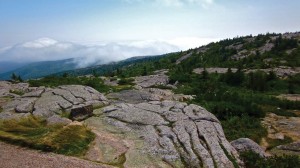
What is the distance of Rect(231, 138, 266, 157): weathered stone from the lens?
31775 mm

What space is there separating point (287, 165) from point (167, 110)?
1344 centimetres

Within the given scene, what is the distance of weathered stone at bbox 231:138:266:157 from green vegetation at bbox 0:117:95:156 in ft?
42.8

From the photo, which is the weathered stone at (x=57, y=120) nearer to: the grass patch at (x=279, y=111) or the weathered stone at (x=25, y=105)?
the weathered stone at (x=25, y=105)

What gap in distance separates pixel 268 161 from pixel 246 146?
10.4 ft

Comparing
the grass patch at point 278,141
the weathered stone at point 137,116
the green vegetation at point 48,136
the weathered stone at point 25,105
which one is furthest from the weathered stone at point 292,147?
the weathered stone at point 25,105

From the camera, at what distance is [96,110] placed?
38.2 metres

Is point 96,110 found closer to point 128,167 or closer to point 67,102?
point 67,102

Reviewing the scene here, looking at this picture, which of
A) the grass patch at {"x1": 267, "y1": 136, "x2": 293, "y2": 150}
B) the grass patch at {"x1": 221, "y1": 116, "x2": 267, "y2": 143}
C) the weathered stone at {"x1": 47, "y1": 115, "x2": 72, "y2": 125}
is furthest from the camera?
the grass patch at {"x1": 221, "y1": 116, "x2": 267, "y2": 143}

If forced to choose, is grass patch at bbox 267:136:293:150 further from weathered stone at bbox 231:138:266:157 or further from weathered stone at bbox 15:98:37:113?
weathered stone at bbox 15:98:37:113

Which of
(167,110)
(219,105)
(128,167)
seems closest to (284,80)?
(219,105)

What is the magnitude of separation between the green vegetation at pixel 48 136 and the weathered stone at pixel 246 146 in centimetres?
1306

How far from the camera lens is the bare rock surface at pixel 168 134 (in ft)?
93.1

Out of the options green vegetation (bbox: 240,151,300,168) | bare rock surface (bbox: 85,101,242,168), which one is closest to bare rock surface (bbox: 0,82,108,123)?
bare rock surface (bbox: 85,101,242,168)

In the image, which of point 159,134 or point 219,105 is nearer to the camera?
point 159,134
